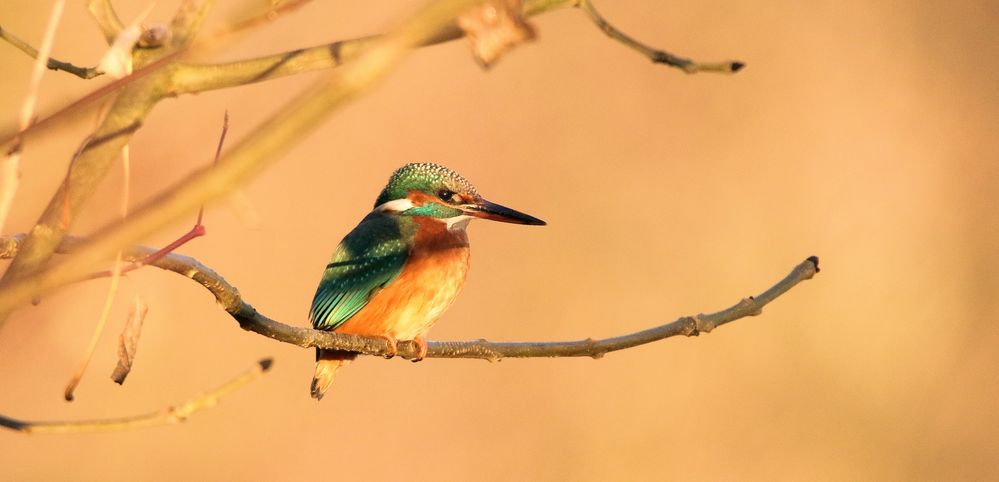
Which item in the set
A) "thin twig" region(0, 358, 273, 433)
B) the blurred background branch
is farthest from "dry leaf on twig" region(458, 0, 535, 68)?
"thin twig" region(0, 358, 273, 433)

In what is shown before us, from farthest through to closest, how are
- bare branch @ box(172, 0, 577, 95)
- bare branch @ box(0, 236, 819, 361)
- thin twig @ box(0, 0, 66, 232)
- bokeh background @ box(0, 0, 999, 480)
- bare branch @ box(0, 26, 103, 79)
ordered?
1. bokeh background @ box(0, 0, 999, 480)
2. bare branch @ box(0, 236, 819, 361)
3. bare branch @ box(0, 26, 103, 79)
4. bare branch @ box(172, 0, 577, 95)
5. thin twig @ box(0, 0, 66, 232)

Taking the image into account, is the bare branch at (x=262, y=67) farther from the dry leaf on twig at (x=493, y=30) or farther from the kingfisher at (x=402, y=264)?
the kingfisher at (x=402, y=264)

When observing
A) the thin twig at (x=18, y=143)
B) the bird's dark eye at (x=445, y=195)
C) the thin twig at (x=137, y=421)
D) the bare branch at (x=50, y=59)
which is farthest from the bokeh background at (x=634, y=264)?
the thin twig at (x=137, y=421)

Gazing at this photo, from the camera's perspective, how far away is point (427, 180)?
267 centimetres

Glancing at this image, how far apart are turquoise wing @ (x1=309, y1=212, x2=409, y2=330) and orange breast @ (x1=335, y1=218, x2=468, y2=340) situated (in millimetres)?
20

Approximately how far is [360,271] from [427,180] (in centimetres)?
37

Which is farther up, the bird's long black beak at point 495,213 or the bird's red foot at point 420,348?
the bird's long black beak at point 495,213

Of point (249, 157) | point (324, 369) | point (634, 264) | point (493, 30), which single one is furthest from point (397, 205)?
point (634, 264)

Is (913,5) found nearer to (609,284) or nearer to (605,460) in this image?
(609,284)

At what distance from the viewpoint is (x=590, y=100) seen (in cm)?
504

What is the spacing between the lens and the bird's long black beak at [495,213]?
239cm

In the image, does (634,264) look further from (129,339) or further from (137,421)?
(137,421)

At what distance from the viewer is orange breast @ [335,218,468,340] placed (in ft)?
7.62

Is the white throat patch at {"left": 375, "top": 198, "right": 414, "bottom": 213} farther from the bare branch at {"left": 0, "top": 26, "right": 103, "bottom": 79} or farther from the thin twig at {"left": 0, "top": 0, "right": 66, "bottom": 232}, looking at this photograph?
the thin twig at {"left": 0, "top": 0, "right": 66, "bottom": 232}
